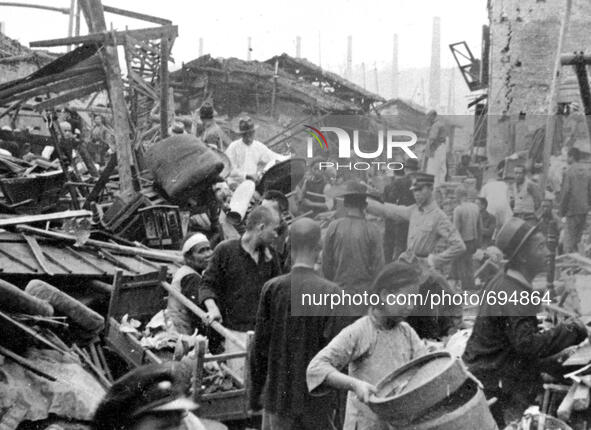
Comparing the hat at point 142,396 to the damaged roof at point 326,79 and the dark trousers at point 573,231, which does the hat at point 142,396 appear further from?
the damaged roof at point 326,79

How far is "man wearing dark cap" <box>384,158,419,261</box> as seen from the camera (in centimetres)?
889

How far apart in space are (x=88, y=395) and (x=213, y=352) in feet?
3.61

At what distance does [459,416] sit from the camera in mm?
3275

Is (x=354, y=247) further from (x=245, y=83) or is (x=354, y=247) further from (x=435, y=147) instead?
(x=245, y=83)

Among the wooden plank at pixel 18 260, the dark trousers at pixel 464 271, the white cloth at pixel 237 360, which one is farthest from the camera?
the dark trousers at pixel 464 271

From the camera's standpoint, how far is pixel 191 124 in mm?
17875

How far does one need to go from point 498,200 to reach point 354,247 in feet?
16.7

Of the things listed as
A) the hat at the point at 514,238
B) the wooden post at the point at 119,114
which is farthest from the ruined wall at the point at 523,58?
the hat at the point at 514,238

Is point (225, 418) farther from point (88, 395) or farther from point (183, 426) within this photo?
point (183, 426)

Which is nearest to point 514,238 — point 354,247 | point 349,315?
point 349,315

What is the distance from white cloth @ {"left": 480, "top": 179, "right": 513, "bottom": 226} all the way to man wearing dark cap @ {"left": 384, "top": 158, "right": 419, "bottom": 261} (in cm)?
155

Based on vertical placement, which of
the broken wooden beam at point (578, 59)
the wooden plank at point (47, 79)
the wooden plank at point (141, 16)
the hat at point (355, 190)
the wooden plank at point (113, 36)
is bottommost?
the hat at point (355, 190)

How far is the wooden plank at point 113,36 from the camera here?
1102 cm

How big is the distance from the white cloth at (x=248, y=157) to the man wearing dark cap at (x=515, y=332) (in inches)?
255
